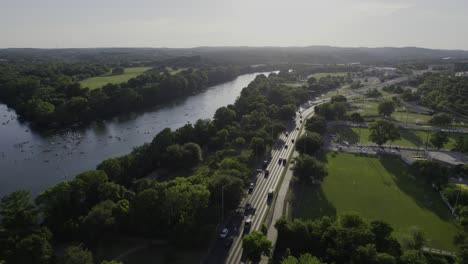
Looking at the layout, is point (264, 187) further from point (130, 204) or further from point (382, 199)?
point (130, 204)

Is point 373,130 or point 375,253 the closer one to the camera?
point 375,253

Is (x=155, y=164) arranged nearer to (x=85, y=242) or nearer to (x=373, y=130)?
(x=85, y=242)

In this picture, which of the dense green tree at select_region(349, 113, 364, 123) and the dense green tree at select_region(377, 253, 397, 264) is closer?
the dense green tree at select_region(377, 253, 397, 264)

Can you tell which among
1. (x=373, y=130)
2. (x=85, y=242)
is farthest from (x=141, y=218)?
(x=373, y=130)

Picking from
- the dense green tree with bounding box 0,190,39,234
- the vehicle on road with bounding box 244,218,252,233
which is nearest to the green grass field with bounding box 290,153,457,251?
the vehicle on road with bounding box 244,218,252,233

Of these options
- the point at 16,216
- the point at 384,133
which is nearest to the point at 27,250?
the point at 16,216

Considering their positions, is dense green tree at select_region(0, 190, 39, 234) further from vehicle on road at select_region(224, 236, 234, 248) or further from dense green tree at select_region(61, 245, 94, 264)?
vehicle on road at select_region(224, 236, 234, 248)
